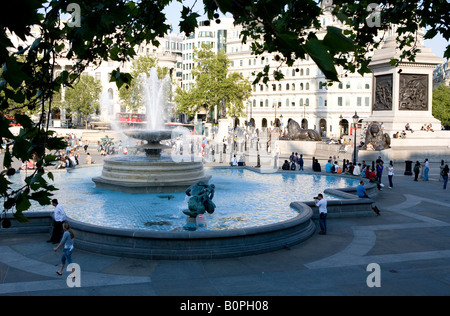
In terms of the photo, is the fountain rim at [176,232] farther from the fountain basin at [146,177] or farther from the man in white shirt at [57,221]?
the fountain basin at [146,177]

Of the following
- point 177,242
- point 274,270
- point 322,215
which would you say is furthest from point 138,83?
point 274,270

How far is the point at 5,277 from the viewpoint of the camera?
9.58m

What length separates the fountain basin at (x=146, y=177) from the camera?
60.3 ft

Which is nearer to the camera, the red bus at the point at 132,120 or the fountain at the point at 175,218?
the fountain at the point at 175,218

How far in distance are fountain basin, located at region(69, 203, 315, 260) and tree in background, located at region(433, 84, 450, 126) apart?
79160 mm

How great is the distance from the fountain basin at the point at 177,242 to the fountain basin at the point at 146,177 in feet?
21.0

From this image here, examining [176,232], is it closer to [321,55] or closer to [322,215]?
[322,215]

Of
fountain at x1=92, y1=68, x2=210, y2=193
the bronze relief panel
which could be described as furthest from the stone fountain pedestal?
the bronze relief panel

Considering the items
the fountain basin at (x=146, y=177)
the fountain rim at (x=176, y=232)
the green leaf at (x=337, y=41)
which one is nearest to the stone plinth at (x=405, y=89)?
the fountain basin at (x=146, y=177)

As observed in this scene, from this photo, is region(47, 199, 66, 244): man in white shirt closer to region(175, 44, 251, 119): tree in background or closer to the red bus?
the red bus

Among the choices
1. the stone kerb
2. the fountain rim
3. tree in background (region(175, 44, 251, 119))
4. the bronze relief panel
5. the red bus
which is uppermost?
tree in background (region(175, 44, 251, 119))

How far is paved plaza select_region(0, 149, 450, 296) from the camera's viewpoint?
29.5 feet

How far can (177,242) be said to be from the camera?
11008 mm

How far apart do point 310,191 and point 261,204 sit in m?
4.36
